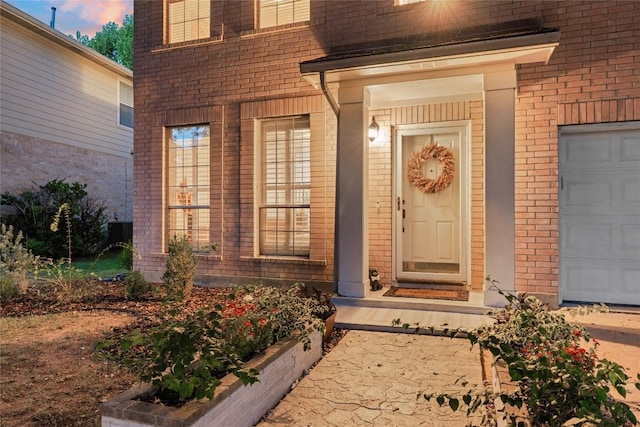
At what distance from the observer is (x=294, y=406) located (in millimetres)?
2576

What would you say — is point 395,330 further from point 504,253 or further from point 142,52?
point 142,52

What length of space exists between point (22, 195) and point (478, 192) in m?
10.1

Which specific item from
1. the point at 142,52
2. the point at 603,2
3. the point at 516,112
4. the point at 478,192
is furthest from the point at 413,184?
the point at 142,52

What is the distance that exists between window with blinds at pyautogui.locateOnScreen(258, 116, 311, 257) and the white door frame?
1.31 m

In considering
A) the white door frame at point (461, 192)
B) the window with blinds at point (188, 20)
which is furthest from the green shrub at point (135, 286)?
the window with blinds at point (188, 20)

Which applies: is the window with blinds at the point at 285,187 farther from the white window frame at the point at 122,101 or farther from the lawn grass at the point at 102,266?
the white window frame at the point at 122,101

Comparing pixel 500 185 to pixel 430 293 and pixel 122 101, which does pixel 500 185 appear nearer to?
pixel 430 293

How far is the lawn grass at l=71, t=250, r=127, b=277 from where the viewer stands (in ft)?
25.8

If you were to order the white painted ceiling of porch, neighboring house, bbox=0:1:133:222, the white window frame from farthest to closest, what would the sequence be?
the white window frame → neighboring house, bbox=0:1:133:222 → the white painted ceiling of porch

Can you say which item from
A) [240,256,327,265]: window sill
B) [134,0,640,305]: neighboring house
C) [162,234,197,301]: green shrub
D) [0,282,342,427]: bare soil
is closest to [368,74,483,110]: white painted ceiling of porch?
[134,0,640,305]: neighboring house

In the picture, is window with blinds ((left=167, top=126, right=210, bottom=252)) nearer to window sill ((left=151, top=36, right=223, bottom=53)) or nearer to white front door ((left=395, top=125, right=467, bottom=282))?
window sill ((left=151, top=36, right=223, bottom=53))

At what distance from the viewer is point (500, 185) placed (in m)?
4.44

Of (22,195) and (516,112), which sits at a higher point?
(516,112)

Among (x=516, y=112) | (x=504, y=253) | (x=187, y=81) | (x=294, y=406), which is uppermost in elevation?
(x=187, y=81)
